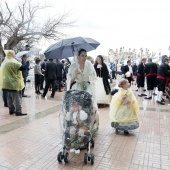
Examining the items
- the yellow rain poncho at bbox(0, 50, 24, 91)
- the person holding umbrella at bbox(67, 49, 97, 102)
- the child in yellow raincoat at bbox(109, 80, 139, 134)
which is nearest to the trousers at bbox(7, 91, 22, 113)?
the yellow rain poncho at bbox(0, 50, 24, 91)

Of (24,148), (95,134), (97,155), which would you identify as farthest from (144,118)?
(24,148)

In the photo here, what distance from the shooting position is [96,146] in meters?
4.58

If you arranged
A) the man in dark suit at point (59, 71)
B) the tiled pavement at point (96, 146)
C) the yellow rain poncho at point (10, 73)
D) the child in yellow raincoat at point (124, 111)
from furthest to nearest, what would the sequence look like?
the man in dark suit at point (59, 71), the yellow rain poncho at point (10, 73), the child in yellow raincoat at point (124, 111), the tiled pavement at point (96, 146)

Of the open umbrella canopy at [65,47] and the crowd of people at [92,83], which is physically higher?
the open umbrella canopy at [65,47]

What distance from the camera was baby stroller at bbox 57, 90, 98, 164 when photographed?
153 inches

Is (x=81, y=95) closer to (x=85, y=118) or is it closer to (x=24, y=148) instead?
(x=85, y=118)

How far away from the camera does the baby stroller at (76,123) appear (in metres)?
3.88

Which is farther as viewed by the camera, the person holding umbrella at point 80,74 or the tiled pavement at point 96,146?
the person holding umbrella at point 80,74

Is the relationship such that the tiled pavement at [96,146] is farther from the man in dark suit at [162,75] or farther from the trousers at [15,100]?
the man in dark suit at [162,75]

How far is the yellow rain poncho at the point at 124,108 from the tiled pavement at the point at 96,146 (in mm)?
347

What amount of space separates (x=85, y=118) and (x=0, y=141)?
1.88 metres

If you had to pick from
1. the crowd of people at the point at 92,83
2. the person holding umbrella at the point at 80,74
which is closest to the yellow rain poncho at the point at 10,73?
the crowd of people at the point at 92,83

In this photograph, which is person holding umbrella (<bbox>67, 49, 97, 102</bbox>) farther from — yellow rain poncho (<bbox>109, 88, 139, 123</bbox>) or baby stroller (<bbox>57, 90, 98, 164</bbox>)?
yellow rain poncho (<bbox>109, 88, 139, 123</bbox>)

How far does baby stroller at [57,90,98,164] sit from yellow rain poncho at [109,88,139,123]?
1365 millimetres
